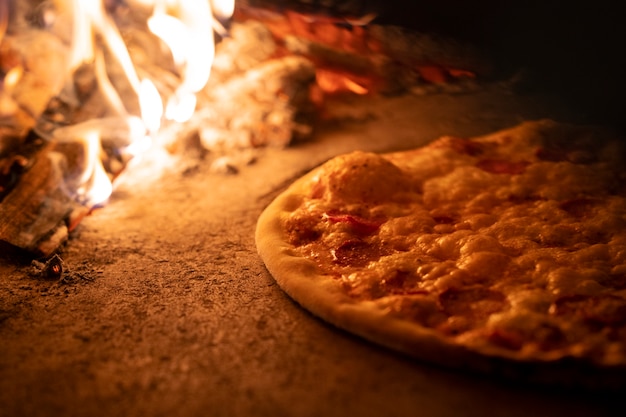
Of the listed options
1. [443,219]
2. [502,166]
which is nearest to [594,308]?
[443,219]

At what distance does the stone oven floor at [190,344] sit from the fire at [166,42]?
1.19 metres

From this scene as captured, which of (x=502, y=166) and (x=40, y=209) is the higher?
(x=40, y=209)

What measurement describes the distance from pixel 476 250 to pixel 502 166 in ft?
3.71

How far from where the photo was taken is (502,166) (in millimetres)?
3828

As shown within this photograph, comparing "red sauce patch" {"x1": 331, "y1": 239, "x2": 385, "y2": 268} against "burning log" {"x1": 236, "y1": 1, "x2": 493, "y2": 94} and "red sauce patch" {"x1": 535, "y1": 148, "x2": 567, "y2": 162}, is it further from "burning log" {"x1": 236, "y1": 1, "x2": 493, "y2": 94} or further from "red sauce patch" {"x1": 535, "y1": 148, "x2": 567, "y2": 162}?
"burning log" {"x1": 236, "y1": 1, "x2": 493, "y2": 94}

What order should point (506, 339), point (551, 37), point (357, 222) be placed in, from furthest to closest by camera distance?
point (551, 37), point (357, 222), point (506, 339)

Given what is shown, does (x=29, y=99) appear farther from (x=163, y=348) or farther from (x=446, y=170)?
(x=446, y=170)

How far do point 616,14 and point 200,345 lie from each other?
3.98 meters

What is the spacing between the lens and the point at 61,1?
5180 mm

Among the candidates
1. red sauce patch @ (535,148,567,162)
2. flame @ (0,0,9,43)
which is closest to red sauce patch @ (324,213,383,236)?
red sauce patch @ (535,148,567,162)

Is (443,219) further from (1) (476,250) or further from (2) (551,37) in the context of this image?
(2) (551,37)

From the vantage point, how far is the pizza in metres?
2.36

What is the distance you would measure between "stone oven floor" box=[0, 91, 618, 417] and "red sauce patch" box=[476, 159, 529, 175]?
1.50 metres

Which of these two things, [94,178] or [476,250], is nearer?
[476,250]
